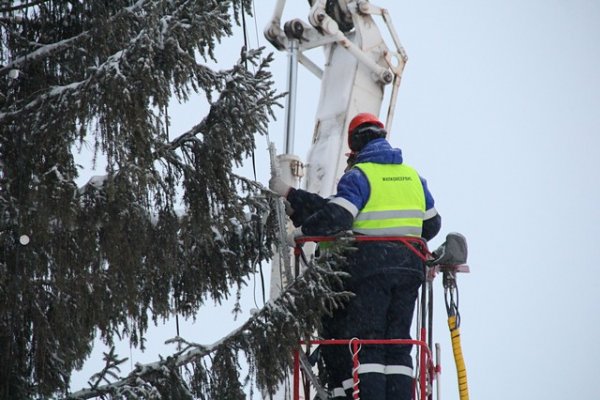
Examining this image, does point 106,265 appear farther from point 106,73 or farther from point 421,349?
point 421,349

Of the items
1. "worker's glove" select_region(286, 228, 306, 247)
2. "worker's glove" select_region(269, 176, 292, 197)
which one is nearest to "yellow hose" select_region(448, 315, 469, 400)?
"worker's glove" select_region(286, 228, 306, 247)

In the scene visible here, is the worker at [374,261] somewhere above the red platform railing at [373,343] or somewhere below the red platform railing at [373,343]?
above

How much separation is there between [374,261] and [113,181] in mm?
2219

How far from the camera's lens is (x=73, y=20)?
22.0 ft

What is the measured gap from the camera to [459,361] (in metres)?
8.01

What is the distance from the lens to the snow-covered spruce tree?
6.00 m

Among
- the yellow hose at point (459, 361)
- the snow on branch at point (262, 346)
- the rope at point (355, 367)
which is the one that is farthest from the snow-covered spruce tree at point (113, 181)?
the yellow hose at point (459, 361)

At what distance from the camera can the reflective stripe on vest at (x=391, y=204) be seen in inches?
301

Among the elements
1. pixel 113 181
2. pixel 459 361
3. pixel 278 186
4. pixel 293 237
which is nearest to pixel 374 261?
pixel 293 237

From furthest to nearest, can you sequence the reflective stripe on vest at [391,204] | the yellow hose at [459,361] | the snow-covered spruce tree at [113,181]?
the yellow hose at [459,361] < the reflective stripe on vest at [391,204] < the snow-covered spruce tree at [113,181]

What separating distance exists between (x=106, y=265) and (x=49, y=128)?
1098mm

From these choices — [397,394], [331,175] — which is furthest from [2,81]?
[331,175]

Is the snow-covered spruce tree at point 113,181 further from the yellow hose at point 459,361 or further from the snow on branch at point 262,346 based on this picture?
the yellow hose at point 459,361

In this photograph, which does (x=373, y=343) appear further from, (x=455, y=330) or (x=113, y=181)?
(x=113, y=181)
